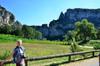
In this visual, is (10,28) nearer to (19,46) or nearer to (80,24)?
(80,24)

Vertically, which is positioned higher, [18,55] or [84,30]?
[84,30]

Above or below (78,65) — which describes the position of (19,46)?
above

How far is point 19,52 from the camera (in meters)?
Answer: 13.9

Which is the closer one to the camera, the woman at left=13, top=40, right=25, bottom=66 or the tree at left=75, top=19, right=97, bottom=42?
the woman at left=13, top=40, right=25, bottom=66

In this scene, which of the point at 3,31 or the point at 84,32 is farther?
the point at 3,31

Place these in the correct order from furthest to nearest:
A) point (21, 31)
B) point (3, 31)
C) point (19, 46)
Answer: point (21, 31) → point (3, 31) → point (19, 46)

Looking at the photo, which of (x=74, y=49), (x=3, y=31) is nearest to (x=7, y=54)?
(x=74, y=49)

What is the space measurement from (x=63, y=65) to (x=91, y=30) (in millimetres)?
112244

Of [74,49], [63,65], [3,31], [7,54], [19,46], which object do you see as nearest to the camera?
[19,46]

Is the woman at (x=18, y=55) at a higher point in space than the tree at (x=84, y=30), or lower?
lower

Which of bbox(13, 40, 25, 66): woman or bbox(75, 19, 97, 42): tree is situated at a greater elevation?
bbox(75, 19, 97, 42): tree

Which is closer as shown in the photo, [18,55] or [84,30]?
[18,55]

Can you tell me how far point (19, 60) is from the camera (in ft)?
45.6

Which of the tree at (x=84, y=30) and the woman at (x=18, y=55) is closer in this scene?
the woman at (x=18, y=55)
